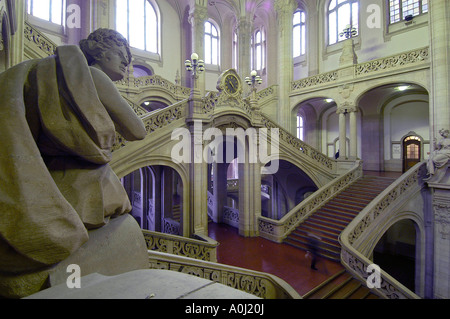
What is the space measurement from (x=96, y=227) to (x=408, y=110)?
20271 mm

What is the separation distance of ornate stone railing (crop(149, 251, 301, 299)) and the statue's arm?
7.12ft

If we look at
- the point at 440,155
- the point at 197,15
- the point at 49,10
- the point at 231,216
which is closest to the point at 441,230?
the point at 440,155

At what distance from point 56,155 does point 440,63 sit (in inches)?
598

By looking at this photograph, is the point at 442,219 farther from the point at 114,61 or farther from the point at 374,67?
the point at 114,61

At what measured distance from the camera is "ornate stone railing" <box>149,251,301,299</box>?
4.12m

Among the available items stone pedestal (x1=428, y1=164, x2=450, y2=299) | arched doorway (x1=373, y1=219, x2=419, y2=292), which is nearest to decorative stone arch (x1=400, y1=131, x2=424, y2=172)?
arched doorway (x1=373, y1=219, x2=419, y2=292)

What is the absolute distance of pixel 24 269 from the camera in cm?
159

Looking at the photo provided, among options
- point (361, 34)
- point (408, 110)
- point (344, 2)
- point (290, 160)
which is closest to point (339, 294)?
point (290, 160)

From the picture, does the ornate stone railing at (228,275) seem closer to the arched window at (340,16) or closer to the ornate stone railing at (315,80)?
the ornate stone railing at (315,80)

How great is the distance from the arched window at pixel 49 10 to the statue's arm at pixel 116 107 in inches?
715

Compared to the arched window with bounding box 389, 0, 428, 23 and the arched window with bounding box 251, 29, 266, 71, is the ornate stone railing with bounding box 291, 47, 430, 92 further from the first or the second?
the arched window with bounding box 251, 29, 266, 71

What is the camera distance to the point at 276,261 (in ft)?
27.0
